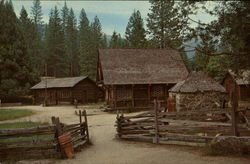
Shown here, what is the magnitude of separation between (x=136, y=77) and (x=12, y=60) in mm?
23156

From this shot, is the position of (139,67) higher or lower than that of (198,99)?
higher

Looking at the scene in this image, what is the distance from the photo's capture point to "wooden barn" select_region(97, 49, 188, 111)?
88.2 feet

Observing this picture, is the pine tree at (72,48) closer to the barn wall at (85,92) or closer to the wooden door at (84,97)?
the barn wall at (85,92)

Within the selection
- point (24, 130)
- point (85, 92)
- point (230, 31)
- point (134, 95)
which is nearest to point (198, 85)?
point (134, 95)

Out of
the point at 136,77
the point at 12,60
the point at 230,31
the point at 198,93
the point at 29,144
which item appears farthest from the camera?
the point at 12,60

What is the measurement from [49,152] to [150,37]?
40467 millimetres

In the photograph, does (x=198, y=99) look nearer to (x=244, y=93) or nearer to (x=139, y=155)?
(x=139, y=155)

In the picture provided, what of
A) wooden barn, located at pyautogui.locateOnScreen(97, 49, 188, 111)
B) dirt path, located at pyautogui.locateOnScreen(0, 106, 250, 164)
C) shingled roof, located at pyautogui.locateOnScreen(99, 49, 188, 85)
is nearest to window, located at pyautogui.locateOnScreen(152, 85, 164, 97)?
wooden barn, located at pyautogui.locateOnScreen(97, 49, 188, 111)

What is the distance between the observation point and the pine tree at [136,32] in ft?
175

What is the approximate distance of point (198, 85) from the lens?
2020 centimetres

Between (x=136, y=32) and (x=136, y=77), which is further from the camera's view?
(x=136, y=32)

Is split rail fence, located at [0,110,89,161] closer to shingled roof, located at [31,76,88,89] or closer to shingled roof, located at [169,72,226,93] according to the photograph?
shingled roof, located at [169,72,226,93]

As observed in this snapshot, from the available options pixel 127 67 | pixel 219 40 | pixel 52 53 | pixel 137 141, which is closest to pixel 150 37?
pixel 127 67

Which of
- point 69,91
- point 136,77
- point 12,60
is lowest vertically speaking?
point 69,91
